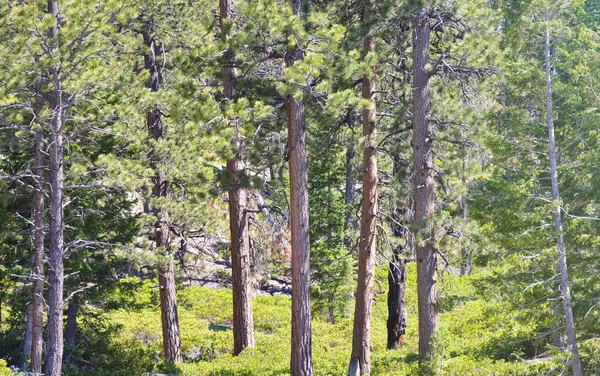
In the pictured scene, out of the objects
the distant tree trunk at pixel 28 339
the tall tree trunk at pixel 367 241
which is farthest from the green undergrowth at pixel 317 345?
the distant tree trunk at pixel 28 339

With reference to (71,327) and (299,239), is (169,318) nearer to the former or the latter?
(71,327)

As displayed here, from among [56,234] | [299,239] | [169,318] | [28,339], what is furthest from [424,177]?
[28,339]

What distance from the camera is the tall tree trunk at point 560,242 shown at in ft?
40.1

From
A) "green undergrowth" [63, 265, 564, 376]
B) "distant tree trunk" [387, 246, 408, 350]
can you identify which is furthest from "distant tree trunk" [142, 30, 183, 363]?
"distant tree trunk" [387, 246, 408, 350]

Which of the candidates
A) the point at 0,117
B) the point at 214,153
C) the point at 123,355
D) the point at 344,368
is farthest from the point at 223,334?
the point at 0,117

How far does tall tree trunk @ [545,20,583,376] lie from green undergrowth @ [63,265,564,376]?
444 mm

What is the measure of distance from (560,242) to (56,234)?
879 centimetres

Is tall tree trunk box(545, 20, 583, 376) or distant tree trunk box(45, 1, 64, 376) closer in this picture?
distant tree trunk box(45, 1, 64, 376)

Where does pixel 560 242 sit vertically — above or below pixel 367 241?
below

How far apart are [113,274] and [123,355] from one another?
2393mm

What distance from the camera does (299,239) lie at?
12.3 m

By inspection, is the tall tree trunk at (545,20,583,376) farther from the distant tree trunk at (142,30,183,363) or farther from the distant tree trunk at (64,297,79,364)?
the distant tree trunk at (64,297,79,364)

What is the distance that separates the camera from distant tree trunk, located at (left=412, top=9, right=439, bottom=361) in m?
12.6

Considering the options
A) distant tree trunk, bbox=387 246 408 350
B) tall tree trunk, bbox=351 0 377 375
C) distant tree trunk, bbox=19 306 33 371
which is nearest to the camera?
tall tree trunk, bbox=351 0 377 375
